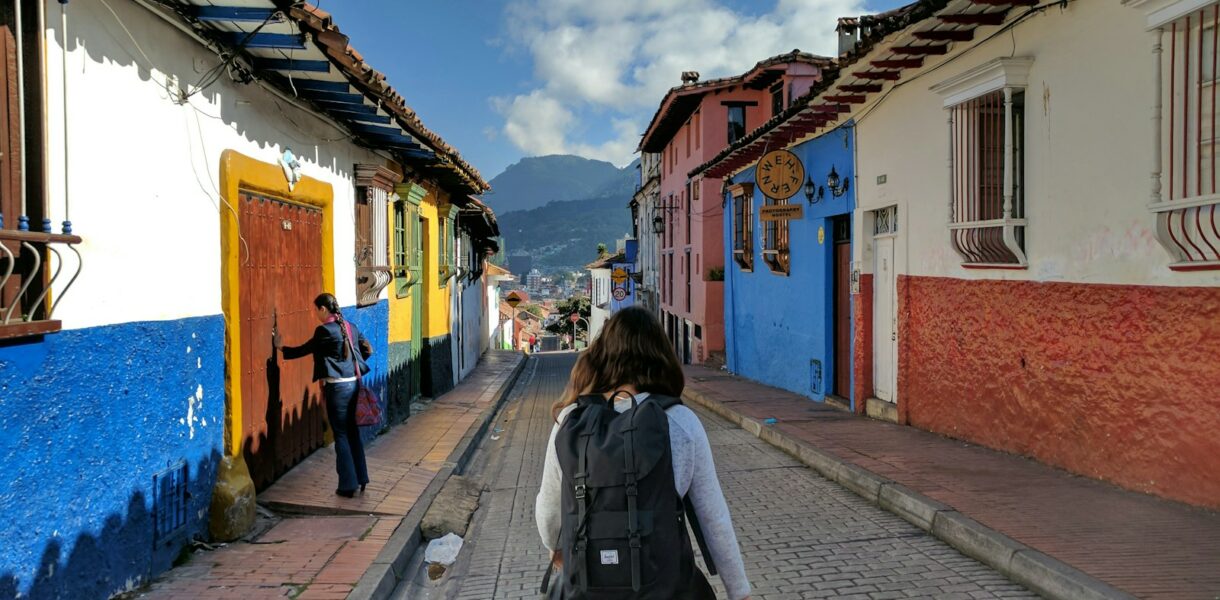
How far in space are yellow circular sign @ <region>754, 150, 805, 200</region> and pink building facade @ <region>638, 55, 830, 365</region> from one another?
25.0ft

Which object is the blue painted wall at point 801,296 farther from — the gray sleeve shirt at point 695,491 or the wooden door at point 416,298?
the gray sleeve shirt at point 695,491

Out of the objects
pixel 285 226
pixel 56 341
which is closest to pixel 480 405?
pixel 285 226

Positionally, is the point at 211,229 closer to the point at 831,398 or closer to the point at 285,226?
the point at 285,226

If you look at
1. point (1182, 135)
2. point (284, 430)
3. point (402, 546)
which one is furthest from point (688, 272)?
point (402, 546)

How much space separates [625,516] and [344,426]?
4.88m

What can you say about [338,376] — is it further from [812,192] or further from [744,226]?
[744,226]

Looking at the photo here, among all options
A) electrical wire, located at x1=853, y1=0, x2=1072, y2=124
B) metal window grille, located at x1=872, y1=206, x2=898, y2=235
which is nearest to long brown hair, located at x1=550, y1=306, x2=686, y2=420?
electrical wire, located at x1=853, y1=0, x2=1072, y2=124

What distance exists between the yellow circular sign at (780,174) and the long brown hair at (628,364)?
10341mm

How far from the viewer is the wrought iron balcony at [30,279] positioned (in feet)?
11.2

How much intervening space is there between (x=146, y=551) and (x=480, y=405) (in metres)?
9.35

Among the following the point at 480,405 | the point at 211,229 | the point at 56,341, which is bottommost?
the point at 480,405

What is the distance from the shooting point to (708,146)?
23.4 metres

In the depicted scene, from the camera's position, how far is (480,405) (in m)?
14.0

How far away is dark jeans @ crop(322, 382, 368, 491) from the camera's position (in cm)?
662
